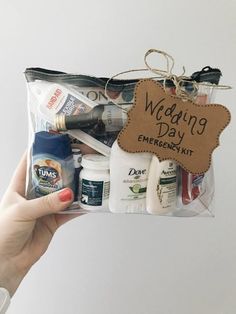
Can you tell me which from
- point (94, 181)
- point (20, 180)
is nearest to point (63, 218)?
point (20, 180)

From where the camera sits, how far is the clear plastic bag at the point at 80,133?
0.48 m

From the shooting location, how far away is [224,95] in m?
0.69

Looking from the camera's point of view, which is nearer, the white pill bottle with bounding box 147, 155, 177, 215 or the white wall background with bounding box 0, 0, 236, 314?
the white pill bottle with bounding box 147, 155, 177, 215

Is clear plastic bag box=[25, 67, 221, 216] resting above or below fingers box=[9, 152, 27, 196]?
above

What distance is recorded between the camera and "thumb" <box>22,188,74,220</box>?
1.63 feet

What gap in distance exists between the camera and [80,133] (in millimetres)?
489

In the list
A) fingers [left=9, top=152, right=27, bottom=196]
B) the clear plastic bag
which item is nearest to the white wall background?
fingers [left=9, top=152, right=27, bottom=196]

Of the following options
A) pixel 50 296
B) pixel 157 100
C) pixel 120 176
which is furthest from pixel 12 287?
pixel 157 100

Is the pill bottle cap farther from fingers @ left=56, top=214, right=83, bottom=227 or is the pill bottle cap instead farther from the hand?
fingers @ left=56, top=214, right=83, bottom=227

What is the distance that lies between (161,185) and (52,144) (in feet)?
0.51

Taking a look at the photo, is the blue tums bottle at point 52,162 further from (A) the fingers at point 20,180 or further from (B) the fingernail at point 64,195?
(A) the fingers at point 20,180

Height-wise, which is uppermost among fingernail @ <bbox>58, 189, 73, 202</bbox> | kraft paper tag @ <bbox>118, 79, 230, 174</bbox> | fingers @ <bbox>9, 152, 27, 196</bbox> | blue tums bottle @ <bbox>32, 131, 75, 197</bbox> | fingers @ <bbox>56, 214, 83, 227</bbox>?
kraft paper tag @ <bbox>118, 79, 230, 174</bbox>

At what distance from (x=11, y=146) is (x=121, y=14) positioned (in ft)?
1.06

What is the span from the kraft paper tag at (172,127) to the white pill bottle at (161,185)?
0.04ft
